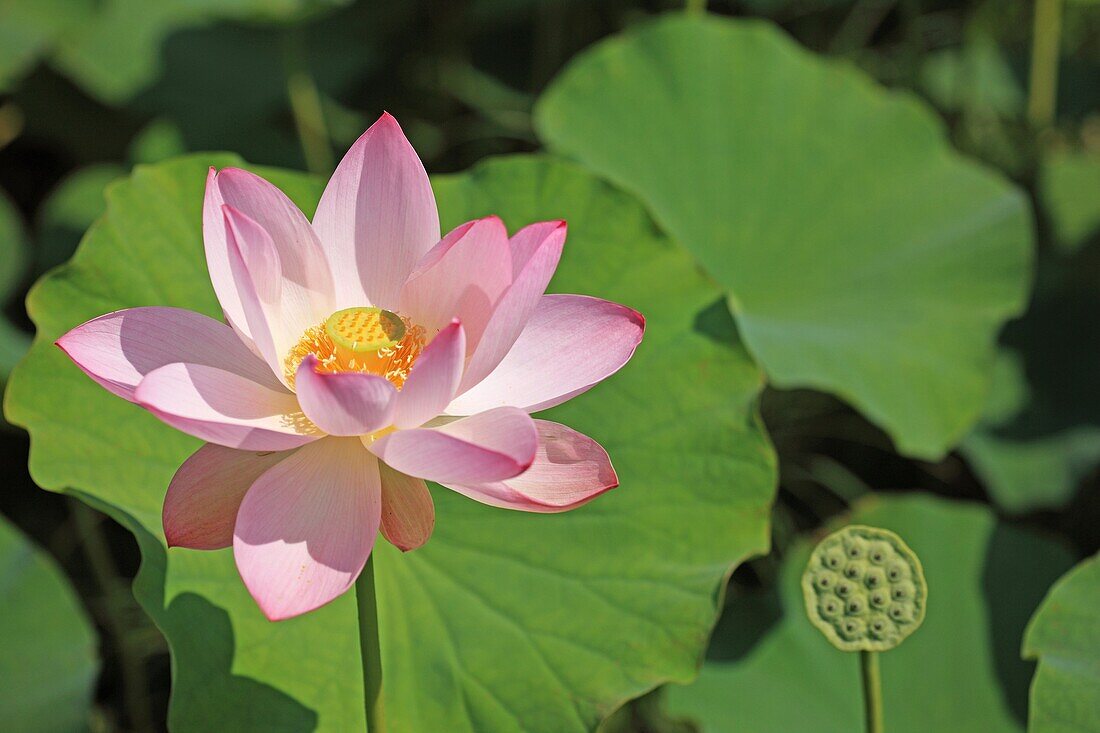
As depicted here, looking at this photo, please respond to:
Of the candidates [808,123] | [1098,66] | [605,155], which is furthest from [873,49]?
[605,155]

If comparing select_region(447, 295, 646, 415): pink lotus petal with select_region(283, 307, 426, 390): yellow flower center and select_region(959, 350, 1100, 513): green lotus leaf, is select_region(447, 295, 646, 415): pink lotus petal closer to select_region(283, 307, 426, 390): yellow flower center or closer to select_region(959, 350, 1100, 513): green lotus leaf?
select_region(283, 307, 426, 390): yellow flower center

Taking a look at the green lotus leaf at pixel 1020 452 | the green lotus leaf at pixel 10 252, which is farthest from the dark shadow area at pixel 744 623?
the green lotus leaf at pixel 10 252

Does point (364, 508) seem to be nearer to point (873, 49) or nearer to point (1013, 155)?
point (1013, 155)

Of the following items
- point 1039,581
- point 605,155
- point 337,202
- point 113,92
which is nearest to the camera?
point 337,202

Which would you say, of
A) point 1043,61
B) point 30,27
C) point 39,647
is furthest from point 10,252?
point 1043,61

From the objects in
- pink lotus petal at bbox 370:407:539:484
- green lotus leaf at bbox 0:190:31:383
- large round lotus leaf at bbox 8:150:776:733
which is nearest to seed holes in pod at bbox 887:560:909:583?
large round lotus leaf at bbox 8:150:776:733

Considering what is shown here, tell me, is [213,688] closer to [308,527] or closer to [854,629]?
[308,527]

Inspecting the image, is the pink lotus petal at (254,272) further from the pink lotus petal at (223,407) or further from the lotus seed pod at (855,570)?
the lotus seed pod at (855,570)
